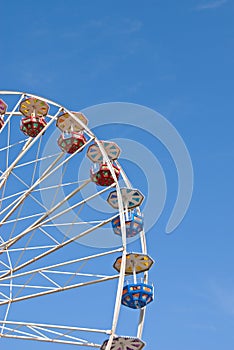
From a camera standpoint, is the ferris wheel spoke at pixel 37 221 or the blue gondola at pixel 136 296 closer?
the ferris wheel spoke at pixel 37 221

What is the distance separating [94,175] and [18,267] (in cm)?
349

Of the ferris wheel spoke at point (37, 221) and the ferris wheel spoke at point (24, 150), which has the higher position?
the ferris wheel spoke at point (24, 150)

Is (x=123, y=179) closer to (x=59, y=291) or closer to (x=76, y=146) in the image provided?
(x=76, y=146)

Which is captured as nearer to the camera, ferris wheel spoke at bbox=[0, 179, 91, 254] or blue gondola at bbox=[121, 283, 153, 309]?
ferris wheel spoke at bbox=[0, 179, 91, 254]

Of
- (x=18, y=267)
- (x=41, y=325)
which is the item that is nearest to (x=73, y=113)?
(x=18, y=267)

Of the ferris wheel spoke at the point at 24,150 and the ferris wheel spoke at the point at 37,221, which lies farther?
the ferris wheel spoke at the point at 24,150

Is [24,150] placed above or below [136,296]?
above

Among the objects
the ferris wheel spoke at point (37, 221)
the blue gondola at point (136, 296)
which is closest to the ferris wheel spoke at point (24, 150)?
the ferris wheel spoke at point (37, 221)

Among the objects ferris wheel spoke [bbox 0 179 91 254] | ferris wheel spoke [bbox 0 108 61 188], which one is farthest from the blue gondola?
ferris wheel spoke [bbox 0 108 61 188]

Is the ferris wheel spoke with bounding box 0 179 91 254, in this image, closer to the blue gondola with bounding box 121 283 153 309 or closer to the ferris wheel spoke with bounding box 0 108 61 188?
the ferris wheel spoke with bounding box 0 108 61 188

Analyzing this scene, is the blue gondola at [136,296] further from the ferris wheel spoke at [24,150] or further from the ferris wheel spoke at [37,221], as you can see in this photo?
the ferris wheel spoke at [24,150]

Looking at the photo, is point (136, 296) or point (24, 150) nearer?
point (136, 296)

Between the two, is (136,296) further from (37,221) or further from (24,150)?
(24,150)

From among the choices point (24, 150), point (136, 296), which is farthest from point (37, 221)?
point (136, 296)
